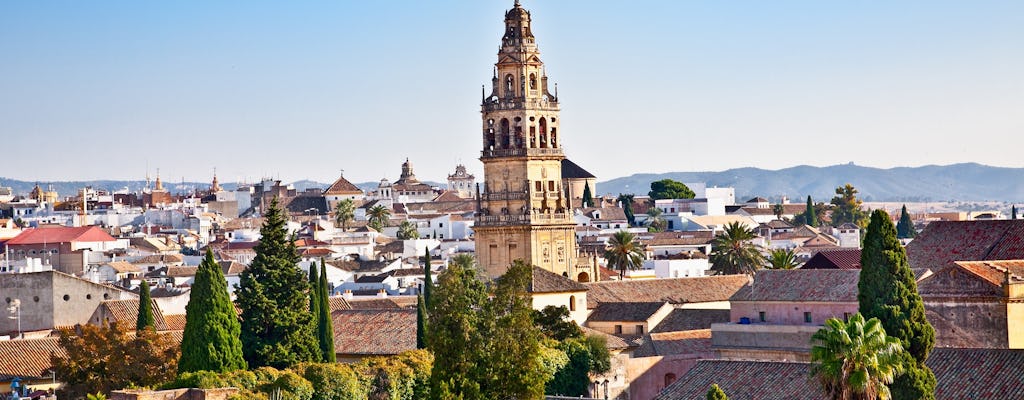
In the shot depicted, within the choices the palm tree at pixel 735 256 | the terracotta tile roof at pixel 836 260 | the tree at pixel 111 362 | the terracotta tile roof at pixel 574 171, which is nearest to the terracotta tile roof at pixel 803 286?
the terracotta tile roof at pixel 836 260

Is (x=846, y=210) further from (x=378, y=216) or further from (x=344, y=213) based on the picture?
(x=344, y=213)

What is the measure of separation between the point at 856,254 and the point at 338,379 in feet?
80.8

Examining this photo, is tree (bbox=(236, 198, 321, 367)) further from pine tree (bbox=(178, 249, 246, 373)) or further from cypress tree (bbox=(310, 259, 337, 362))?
pine tree (bbox=(178, 249, 246, 373))

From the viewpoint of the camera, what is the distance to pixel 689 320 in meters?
64.4

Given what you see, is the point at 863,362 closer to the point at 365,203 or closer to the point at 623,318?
the point at 623,318

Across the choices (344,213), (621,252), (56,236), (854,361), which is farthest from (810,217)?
(854,361)

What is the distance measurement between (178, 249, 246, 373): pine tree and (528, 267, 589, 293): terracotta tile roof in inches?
677

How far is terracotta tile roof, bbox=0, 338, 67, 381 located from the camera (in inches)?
2083

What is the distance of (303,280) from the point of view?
54719mm

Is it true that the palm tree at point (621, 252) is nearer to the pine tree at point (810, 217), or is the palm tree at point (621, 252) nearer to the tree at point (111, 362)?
the tree at point (111, 362)

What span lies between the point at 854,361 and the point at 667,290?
38.2m

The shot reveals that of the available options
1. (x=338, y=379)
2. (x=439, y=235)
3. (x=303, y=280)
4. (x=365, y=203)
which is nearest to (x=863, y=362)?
(x=338, y=379)

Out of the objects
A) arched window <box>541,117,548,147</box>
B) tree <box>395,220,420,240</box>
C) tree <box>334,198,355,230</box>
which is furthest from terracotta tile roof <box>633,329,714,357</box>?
tree <box>334,198,355,230</box>

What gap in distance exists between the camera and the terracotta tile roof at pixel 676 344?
2354 inches
